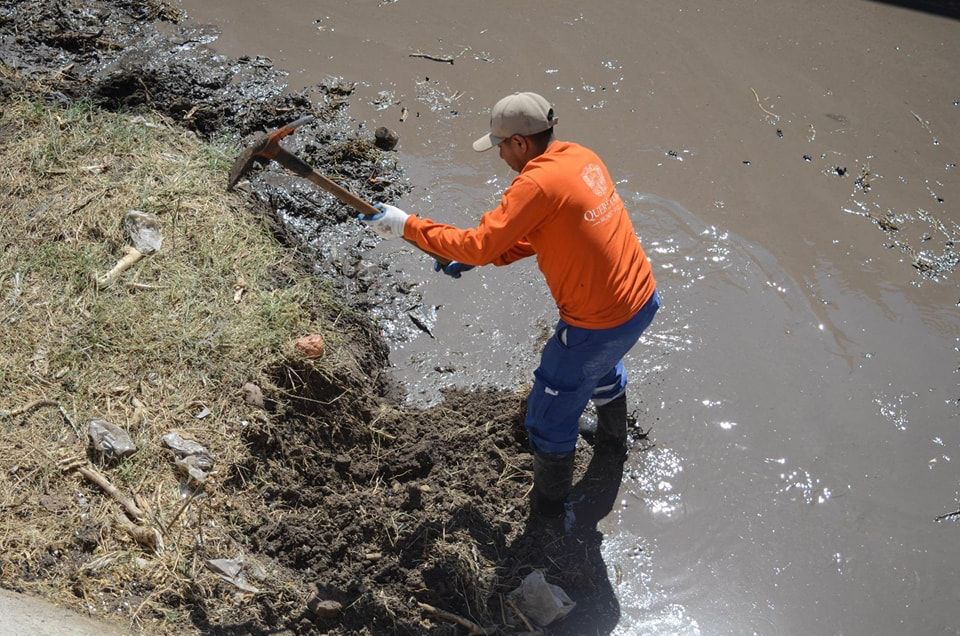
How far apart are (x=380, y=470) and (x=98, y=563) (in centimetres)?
127

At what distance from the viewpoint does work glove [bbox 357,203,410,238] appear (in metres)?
3.35

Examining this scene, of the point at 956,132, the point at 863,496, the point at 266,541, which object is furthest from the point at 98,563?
the point at 956,132

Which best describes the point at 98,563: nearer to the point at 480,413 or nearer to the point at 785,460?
the point at 480,413

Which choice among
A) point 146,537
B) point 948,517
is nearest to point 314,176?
point 146,537

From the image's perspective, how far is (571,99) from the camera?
229 inches

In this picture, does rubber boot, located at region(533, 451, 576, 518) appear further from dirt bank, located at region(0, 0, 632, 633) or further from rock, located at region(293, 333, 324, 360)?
rock, located at region(293, 333, 324, 360)

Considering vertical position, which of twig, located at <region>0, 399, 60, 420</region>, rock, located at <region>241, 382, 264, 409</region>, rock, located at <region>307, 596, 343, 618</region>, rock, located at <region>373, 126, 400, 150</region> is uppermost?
rock, located at <region>373, 126, 400, 150</region>

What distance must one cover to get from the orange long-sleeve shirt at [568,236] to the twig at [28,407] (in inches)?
75.0

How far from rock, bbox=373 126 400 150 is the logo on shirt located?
2417mm

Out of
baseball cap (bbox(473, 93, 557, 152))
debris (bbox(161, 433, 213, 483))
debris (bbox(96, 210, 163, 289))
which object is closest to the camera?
baseball cap (bbox(473, 93, 557, 152))

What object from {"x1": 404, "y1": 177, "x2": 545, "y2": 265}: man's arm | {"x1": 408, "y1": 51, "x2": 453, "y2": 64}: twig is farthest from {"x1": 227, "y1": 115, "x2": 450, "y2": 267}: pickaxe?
{"x1": 408, "y1": 51, "x2": 453, "y2": 64}: twig

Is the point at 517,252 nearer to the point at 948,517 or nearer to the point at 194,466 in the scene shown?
the point at 194,466

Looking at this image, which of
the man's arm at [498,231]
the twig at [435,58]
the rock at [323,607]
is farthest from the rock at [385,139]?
the rock at [323,607]

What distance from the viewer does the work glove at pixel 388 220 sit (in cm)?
335
